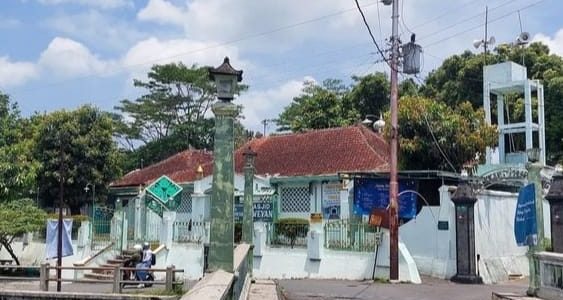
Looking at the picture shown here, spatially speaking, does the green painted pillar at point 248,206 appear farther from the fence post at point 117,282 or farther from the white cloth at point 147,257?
the white cloth at point 147,257

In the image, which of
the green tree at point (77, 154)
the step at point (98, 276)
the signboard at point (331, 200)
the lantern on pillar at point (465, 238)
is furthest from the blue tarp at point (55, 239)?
the lantern on pillar at point (465, 238)

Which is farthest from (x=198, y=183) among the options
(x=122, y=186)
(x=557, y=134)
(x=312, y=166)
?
(x=557, y=134)

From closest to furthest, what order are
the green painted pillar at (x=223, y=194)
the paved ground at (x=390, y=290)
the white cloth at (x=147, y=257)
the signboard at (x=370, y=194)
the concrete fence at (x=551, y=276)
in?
the green painted pillar at (x=223, y=194)
the concrete fence at (x=551, y=276)
the paved ground at (x=390, y=290)
the white cloth at (x=147, y=257)
the signboard at (x=370, y=194)

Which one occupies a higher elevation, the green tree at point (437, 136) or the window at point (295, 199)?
the green tree at point (437, 136)

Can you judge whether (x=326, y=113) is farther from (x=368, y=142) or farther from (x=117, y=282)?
(x=117, y=282)

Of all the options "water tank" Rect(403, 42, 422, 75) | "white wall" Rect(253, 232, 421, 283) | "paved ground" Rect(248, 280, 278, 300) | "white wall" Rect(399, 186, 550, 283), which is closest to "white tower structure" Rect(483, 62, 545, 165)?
"white wall" Rect(399, 186, 550, 283)

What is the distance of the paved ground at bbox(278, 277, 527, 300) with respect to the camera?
13517mm

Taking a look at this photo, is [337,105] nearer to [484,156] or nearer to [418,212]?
[484,156]

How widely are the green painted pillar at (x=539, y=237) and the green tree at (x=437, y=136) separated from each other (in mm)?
8655

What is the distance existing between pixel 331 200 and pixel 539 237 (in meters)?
12.0

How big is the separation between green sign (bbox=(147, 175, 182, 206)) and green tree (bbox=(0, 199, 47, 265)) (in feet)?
19.5

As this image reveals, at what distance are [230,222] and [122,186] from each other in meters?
27.2

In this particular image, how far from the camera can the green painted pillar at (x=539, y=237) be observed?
1107 cm

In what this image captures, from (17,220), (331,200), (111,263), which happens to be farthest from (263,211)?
(17,220)
